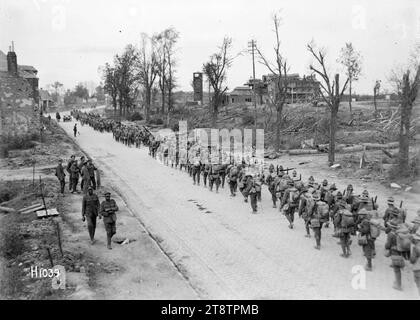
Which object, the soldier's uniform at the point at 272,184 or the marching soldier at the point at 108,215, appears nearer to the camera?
the marching soldier at the point at 108,215

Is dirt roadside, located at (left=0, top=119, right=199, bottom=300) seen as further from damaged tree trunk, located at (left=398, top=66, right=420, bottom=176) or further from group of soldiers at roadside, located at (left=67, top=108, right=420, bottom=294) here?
damaged tree trunk, located at (left=398, top=66, right=420, bottom=176)

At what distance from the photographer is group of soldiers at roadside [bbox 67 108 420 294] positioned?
30.3ft

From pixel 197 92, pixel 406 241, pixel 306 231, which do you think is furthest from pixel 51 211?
pixel 197 92

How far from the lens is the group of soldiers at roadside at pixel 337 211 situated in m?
9.23

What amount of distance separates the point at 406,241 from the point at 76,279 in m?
6.81

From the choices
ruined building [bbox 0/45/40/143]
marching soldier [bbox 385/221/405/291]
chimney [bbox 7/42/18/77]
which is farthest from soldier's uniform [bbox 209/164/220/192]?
chimney [bbox 7/42/18/77]

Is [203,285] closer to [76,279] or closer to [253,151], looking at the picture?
[76,279]

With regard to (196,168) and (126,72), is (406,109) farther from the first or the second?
(126,72)

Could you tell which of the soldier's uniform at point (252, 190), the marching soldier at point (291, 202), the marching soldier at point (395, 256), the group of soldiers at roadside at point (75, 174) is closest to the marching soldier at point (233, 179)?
the soldier's uniform at point (252, 190)

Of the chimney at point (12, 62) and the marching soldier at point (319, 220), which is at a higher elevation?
the chimney at point (12, 62)

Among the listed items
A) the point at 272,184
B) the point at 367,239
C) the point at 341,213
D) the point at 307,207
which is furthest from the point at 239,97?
the point at 367,239

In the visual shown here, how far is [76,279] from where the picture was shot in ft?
30.7

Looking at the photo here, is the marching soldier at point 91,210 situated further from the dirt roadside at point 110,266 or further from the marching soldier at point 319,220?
the marching soldier at point 319,220
